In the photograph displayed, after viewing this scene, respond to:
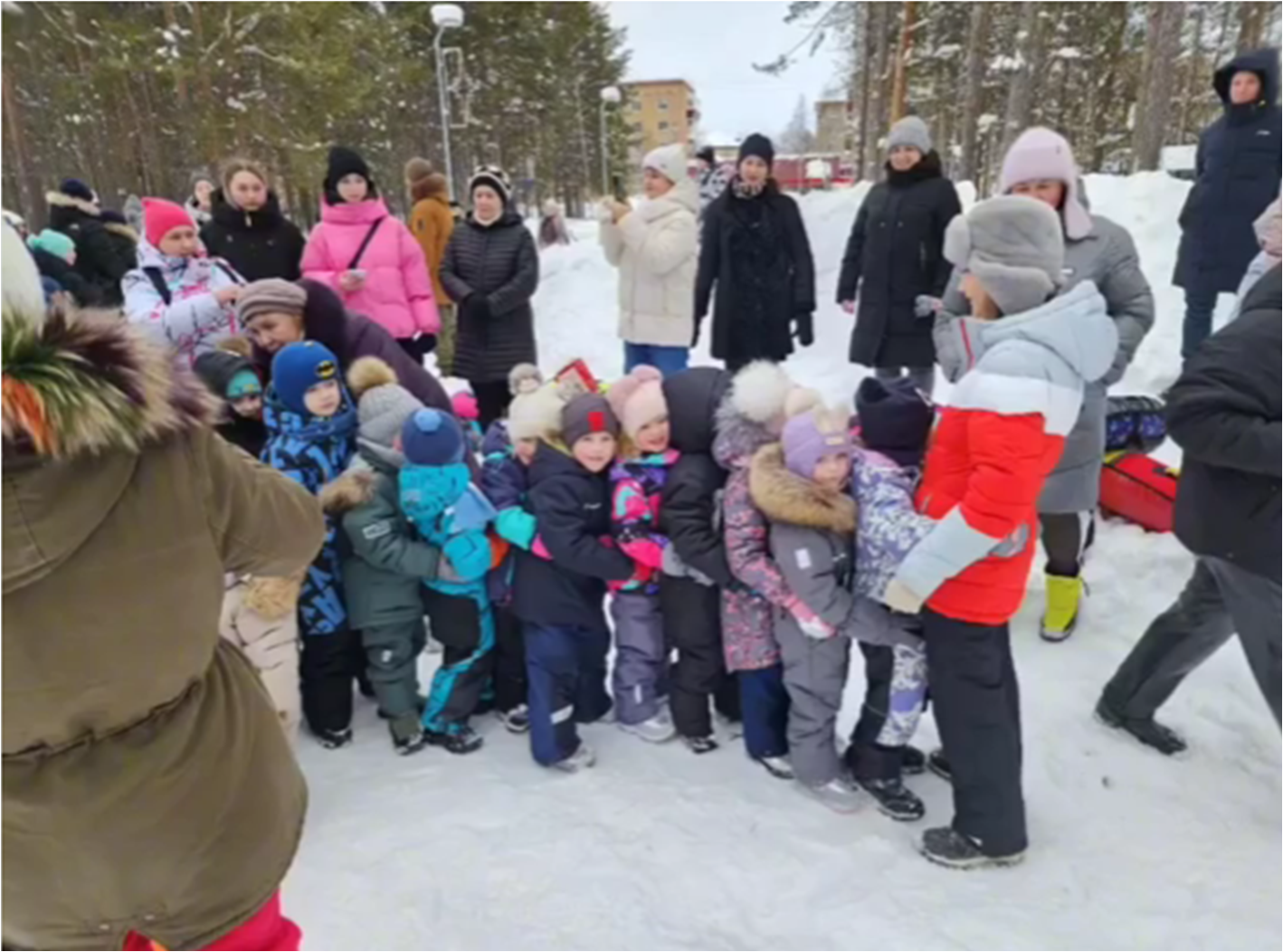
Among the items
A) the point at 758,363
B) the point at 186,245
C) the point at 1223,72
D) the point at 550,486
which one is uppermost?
the point at 1223,72

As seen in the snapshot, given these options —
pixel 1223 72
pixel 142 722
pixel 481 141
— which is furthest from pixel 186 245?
pixel 481 141

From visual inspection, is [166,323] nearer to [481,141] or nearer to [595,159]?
[481,141]

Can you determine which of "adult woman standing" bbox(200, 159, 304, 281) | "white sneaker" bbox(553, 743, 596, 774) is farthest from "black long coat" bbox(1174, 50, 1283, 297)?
"adult woman standing" bbox(200, 159, 304, 281)

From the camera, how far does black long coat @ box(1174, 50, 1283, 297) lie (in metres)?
5.34

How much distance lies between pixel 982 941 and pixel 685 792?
1028 millimetres

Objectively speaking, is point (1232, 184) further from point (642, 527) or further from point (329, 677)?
point (329, 677)

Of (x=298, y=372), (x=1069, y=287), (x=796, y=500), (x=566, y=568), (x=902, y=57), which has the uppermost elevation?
(x=902, y=57)

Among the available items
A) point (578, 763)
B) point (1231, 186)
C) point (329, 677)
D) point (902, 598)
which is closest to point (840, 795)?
point (902, 598)

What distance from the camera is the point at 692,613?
3.17 meters

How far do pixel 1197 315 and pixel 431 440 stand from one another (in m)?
5.30

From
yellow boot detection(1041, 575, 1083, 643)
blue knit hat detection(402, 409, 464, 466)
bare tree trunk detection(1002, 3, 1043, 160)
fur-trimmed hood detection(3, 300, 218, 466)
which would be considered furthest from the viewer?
bare tree trunk detection(1002, 3, 1043, 160)

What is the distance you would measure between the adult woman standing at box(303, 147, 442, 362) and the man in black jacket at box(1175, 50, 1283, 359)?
4.84 metres

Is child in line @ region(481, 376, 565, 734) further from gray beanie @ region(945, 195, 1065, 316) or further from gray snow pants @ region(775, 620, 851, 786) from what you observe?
gray beanie @ region(945, 195, 1065, 316)

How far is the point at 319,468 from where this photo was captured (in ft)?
10.5
